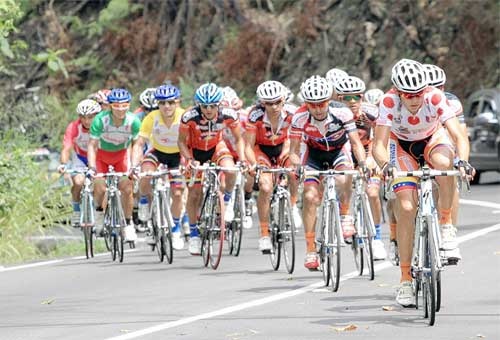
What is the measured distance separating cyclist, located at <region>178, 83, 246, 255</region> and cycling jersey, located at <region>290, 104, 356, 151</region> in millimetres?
2215

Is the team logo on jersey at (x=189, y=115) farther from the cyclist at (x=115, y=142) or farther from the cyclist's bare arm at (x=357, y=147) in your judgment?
the cyclist's bare arm at (x=357, y=147)

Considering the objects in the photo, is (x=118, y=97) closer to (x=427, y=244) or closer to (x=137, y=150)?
(x=137, y=150)

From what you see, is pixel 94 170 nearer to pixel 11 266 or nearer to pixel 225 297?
pixel 11 266

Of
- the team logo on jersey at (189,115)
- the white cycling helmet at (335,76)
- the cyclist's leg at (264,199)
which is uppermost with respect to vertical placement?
the white cycling helmet at (335,76)

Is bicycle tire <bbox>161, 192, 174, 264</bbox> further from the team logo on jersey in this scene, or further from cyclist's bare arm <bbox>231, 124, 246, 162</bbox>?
cyclist's bare arm <bbox>231, 124, 246, 162</bbox>

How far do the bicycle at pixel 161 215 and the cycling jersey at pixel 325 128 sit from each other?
289cm

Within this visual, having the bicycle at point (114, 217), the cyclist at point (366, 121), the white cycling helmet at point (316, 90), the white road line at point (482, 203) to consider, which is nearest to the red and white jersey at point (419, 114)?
the white cycling helmet at point (316, 90)

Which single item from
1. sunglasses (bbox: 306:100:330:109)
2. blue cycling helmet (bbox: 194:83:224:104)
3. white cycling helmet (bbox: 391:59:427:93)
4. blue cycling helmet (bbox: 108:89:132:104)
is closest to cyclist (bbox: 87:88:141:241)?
blue cycling helmet (bbox: 108:89:132:104)

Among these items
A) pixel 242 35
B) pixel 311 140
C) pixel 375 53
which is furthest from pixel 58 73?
pixel 311 140

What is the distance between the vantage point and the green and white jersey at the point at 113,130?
816 inches

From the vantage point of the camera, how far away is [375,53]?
1496 inches

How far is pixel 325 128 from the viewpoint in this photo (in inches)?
635

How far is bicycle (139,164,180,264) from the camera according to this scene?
1877cm

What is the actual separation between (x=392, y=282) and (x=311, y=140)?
176 centimetres
